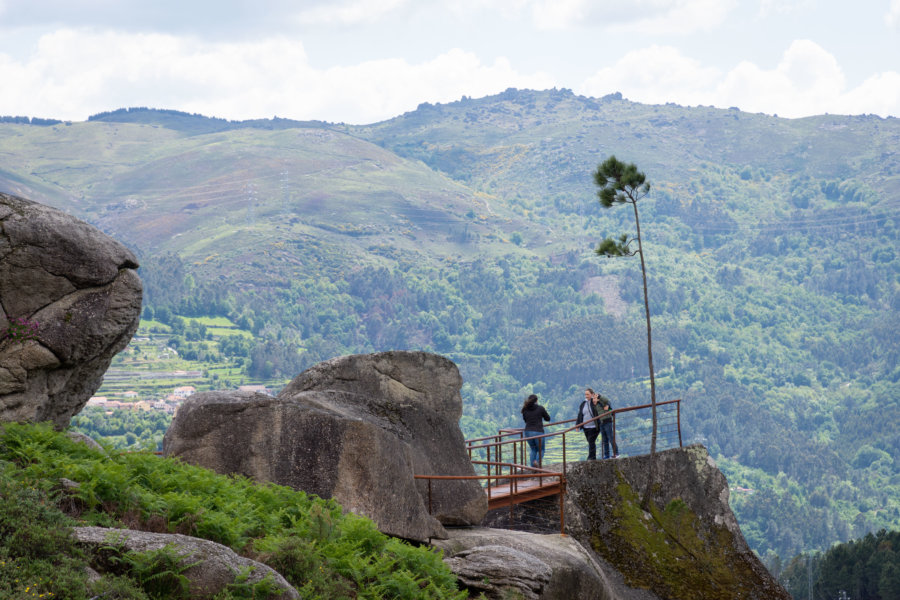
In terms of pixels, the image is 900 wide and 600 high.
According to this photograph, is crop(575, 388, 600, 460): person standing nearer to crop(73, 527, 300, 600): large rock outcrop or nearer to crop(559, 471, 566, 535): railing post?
crop(559, 471, 566, 535): railing post

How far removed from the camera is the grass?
9.07 meters

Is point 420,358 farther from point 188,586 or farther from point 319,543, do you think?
point 188,586

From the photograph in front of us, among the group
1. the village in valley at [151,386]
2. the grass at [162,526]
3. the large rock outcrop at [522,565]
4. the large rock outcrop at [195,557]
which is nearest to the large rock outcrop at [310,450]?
the grass at [162,526]

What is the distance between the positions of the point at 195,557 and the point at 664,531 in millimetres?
12156

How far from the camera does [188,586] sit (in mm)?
9484

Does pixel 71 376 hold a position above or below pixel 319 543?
above

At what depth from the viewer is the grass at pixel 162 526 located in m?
9.07

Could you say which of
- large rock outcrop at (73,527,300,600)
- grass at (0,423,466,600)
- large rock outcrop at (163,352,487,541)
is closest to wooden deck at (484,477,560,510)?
large rock outcrop at (163,352,487,541)

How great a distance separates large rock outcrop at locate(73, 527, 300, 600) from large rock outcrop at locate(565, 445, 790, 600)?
32.5 ft

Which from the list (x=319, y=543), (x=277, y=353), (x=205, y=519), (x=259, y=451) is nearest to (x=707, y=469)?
(x=259, y=451)

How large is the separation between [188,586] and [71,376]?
5549 mm

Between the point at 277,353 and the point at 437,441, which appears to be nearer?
the point at 437,441

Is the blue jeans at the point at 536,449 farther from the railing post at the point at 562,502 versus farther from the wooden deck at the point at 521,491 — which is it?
the railing post at the point at 562,502

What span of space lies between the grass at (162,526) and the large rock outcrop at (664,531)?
23.0 ft
